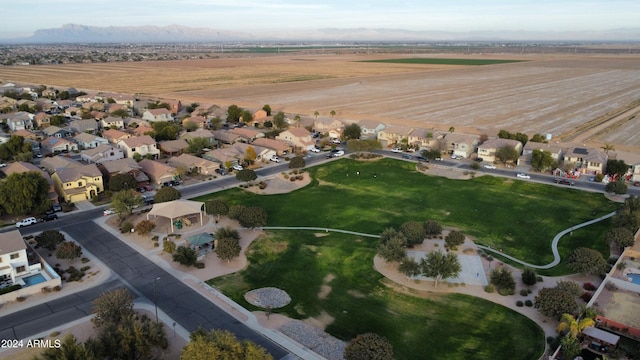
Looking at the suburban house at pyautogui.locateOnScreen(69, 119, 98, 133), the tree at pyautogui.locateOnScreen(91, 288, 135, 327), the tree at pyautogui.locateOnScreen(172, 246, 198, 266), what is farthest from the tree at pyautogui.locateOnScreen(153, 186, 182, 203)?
the suburban house at pyautogui.locateOnScreen(69, 119, 98, 133)

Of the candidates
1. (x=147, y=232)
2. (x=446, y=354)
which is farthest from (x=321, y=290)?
(x=147, y=232)

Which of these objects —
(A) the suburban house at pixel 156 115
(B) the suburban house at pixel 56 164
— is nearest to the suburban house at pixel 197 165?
(B) the suburban house at pixel 56 164

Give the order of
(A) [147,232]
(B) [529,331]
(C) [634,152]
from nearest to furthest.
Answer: (B) [529,331], (A) [147,232], (C) [634,152]

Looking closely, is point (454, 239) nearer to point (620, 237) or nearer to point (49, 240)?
point (620, 237)

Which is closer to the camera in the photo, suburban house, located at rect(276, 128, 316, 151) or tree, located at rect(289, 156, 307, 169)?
tree, located at rect(289, 156, 307, 169)

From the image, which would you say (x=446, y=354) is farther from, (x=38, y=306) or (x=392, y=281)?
(x=38, y=306)

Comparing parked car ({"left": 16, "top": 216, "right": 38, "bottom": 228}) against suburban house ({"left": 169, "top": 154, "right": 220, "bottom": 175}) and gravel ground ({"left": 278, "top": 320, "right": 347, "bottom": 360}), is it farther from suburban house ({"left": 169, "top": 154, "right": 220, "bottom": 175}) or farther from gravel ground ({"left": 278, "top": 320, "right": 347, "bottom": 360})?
gravel ground ({"left": 278, "top": 320, "right": 347, "bottom": 360})

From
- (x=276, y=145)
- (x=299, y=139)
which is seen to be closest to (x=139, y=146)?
(x=276, y=145)
